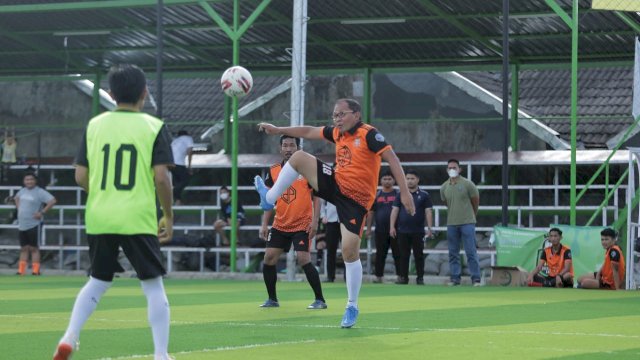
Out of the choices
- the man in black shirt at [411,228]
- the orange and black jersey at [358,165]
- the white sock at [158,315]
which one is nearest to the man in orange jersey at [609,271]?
the man in black shirt at [411,228]

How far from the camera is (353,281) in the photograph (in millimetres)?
11461

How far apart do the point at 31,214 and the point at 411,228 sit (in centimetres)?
895

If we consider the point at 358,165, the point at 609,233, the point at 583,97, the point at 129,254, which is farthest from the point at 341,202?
the point at 583,97

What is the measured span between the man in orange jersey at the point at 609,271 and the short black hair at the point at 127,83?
16175 mm

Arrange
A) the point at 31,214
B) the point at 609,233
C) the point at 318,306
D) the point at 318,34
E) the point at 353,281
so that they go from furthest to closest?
the point at 318,34
the point at 31,214
the point at 609,233
the point at 318,306
the point at 353,281

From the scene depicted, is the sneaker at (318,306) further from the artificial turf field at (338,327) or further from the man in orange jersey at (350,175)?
the man in orange jersey at (350,175)

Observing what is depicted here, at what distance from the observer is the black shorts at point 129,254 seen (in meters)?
7.61

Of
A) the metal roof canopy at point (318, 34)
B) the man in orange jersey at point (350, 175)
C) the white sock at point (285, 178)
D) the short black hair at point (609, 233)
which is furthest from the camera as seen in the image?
the metal roof canopy at point (318, 34)

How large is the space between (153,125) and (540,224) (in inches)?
989

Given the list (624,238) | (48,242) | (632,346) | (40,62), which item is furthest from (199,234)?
(632,346)

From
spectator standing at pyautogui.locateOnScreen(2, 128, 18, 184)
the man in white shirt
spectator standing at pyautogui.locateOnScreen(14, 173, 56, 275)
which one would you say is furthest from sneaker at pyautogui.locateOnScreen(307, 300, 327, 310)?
spectator standing at pyautogui.locateOnScreen(2, 128, 18, 184)

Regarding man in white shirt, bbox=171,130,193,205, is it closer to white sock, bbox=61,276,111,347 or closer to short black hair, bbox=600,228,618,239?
short black hair, bbox=600,228,618,239

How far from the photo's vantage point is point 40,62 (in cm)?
3656

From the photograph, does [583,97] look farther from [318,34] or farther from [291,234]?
[291,234]
